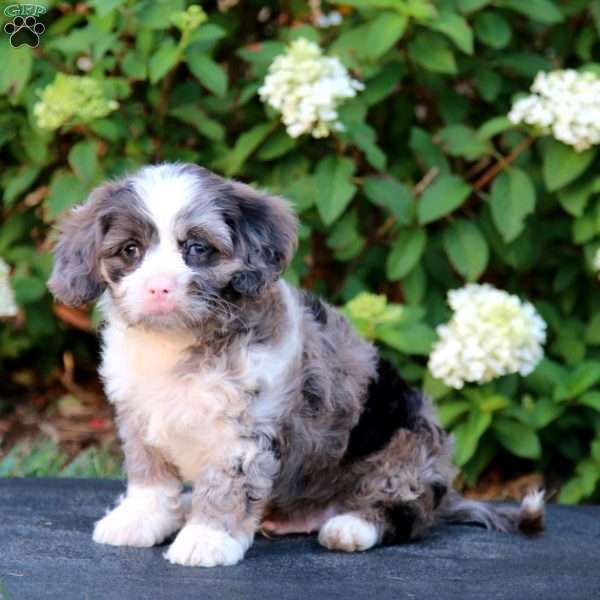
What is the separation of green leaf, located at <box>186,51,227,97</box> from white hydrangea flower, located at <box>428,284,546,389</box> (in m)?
1.50

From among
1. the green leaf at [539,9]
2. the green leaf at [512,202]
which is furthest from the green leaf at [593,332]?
the green leaf at [539,9]

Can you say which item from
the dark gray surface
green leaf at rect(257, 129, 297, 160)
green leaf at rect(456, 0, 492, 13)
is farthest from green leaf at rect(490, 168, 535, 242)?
the dark gray surface

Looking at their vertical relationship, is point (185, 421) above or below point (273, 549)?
above

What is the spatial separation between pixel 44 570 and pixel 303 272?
9.35ft

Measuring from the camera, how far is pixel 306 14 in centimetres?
749

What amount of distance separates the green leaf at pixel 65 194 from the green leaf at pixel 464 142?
5.85ft

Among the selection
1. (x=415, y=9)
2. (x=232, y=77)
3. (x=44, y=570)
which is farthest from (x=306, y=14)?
(x=44, y=570)

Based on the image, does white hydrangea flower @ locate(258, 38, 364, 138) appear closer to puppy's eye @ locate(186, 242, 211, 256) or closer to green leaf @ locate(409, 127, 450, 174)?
green leaf @ locate(409, 127, 450, 174)

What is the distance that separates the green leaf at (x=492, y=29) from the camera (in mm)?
6871

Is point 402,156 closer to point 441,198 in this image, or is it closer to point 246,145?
point 441,198

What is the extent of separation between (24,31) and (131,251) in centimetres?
267

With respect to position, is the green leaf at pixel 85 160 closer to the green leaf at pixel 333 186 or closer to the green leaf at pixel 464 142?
the green leaf at pixel 333 186

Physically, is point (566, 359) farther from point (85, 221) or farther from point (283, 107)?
point (85, 221)

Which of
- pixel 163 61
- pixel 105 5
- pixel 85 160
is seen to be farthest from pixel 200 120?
pixel 105 5
